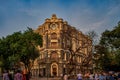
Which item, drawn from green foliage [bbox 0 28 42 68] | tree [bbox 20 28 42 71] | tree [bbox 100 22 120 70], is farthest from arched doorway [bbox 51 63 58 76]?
tree [bbox 100 22 120 70]

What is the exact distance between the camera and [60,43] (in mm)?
82750

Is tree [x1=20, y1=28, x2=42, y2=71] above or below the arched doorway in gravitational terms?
above

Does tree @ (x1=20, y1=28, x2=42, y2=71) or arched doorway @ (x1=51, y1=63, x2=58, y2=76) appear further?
arched doorway @ (x1=51, y1=63, x2=58, y2=76)

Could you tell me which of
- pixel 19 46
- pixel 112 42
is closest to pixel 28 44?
pixel 19 46

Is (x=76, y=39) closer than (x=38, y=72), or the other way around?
(x=38, y=72)

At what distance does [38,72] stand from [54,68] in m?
8.14

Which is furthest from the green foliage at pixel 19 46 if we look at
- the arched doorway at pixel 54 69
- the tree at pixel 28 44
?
the arched doorway at pixel 54 69

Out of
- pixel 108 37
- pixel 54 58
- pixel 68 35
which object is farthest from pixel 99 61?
pixel 68 35

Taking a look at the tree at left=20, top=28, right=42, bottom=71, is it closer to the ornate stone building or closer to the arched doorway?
the ornate stone building

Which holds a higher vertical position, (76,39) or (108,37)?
(76,39)

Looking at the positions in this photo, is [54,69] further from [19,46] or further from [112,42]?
[112,42]

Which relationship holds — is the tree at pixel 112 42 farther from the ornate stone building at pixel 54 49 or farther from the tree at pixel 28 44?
the ornate stone building at pixel 54 49

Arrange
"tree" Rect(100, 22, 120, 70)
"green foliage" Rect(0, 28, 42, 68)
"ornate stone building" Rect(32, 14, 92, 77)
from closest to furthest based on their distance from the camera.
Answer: "tree" Rect(100, 22, 120, 70) < "green foliage" Rect(0, 28, 42, 68) < "ornate stone building" Rect(32, 14, 92, 77)

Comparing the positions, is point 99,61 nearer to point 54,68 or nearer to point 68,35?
point 54,68
